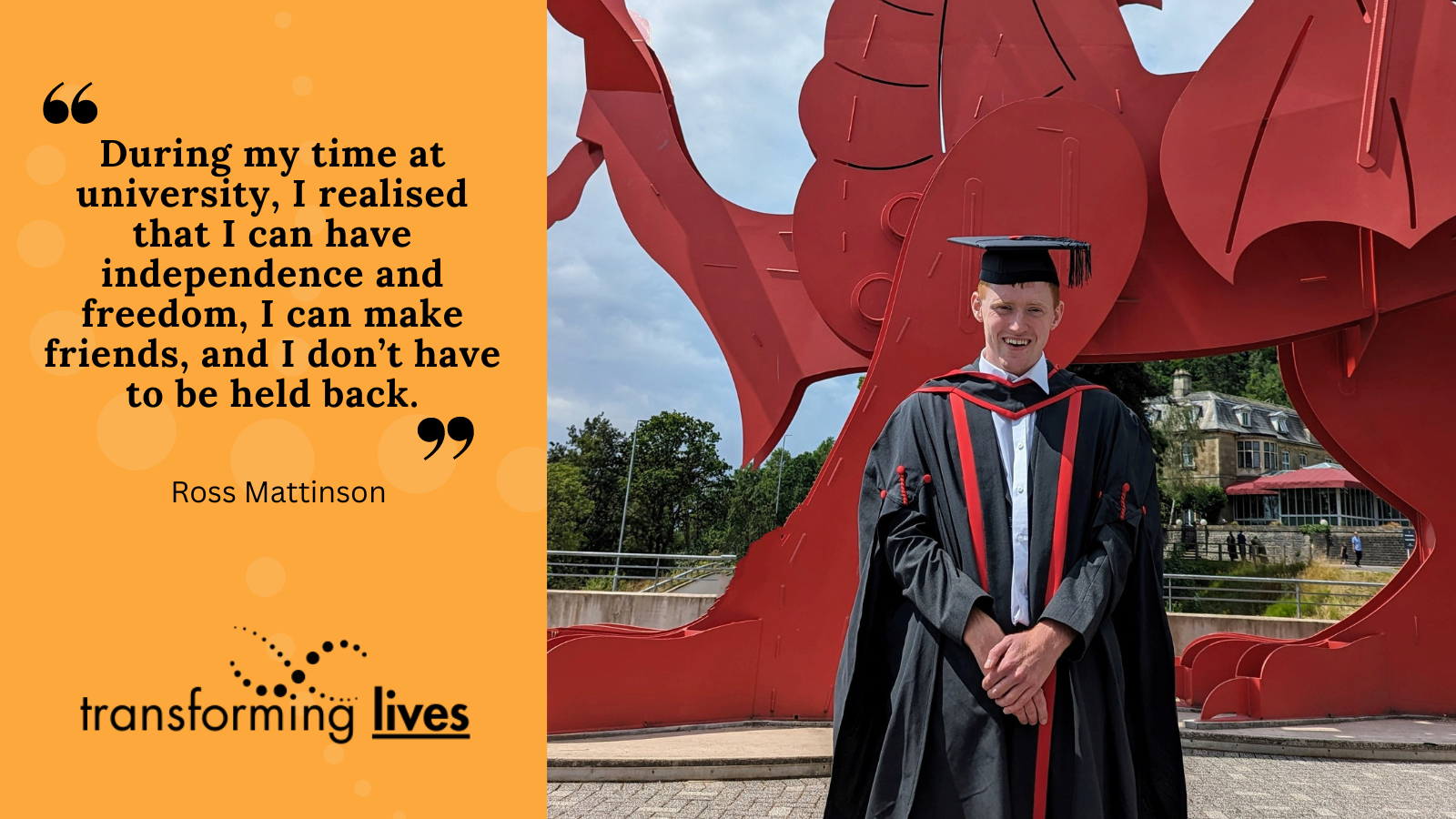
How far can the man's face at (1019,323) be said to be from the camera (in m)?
2.47

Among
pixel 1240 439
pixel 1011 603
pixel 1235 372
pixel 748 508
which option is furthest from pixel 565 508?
pixel 1235 372

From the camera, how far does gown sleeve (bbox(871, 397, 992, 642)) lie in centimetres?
224

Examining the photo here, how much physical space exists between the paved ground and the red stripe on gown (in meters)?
2.21

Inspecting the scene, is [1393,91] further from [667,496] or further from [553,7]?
[667,496]

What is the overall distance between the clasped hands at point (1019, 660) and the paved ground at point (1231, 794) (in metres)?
2.28

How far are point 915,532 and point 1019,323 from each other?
0.57 m

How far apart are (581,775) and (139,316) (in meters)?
2.82

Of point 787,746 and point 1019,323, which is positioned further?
point 787,746

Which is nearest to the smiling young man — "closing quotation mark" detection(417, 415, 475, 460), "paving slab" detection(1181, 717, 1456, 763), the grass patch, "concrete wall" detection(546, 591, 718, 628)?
"closing quotation mark" detection(417, 415, 475, 460)

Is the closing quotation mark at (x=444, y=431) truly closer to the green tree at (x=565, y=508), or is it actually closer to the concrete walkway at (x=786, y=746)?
the concrete walkway at (x=786, y=746)

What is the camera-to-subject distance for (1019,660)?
2.16 meters

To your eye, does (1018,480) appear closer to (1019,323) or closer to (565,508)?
(1019,323)

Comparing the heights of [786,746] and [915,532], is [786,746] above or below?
below

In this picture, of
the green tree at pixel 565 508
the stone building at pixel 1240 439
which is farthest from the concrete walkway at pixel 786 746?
the stone building at pixel 1240 439
